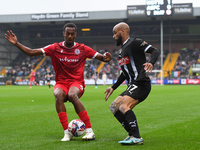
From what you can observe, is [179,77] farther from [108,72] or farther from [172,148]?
[172,148]

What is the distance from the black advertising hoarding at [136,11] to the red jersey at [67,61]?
147 ft

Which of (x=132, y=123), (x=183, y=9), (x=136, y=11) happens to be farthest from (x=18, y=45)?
(x=183, y=9)

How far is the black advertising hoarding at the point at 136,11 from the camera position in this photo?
1980 inches

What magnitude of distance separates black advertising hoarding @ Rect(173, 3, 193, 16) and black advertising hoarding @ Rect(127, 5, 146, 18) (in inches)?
181

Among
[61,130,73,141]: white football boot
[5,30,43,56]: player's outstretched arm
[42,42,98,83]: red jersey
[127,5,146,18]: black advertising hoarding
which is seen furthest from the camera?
[127,5,146,18]: black advertising hoarding

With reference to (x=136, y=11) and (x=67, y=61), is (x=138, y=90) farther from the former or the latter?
(x=136, y=11)

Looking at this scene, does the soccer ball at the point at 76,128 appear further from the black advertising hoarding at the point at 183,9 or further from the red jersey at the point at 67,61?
the black advertising hoarding at the point at 183,9

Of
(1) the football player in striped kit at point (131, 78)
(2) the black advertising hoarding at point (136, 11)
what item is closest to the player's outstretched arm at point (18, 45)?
(1) the football player in striped kit at point (131, 78)

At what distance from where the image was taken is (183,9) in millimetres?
50406

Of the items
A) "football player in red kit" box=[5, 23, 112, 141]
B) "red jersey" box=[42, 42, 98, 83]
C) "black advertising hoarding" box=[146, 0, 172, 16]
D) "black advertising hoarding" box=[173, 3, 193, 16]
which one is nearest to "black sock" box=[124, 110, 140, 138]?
"football player in red kit" box=[5, 23, 112, 141]

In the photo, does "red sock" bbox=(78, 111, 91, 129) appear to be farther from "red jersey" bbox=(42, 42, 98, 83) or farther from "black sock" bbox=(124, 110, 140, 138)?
"black sock" bbox=(124, 110, 140, 138)

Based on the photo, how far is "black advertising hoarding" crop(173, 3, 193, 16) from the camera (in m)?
50.0

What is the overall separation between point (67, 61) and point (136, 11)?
150 feet

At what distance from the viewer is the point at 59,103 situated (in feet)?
20.2
